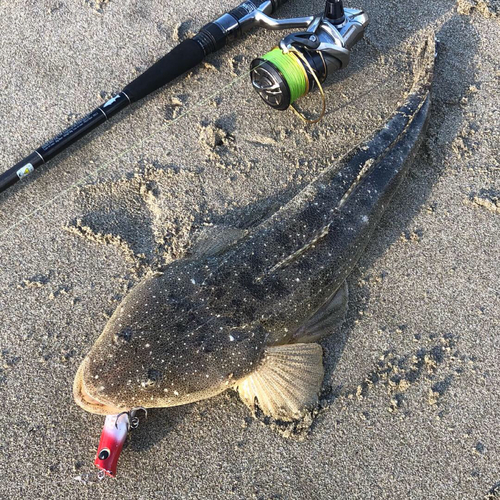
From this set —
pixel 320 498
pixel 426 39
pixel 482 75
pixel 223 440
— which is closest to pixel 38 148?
pixel 223 440

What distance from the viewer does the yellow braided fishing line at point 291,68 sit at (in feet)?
13.4

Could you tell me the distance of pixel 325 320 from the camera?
3.67 metres

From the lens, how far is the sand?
3348 mm

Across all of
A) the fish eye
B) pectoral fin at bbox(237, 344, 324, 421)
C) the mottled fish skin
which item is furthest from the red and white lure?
pectoral fin at bbox(237, 344, 324, 421)

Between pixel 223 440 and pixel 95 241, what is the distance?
1.80 meters

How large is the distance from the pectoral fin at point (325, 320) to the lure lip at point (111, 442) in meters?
1.28

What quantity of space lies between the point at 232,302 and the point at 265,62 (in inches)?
81.6

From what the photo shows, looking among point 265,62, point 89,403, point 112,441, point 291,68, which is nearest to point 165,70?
point 265,62

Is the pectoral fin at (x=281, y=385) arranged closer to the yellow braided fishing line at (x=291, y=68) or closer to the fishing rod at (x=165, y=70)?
the yellow braided fishing line at (x=291, y=68)

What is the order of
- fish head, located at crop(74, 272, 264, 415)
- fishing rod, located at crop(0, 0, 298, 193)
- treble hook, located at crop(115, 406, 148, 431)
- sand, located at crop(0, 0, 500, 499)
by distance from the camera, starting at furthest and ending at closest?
A: fishing rod, located at crop(0, 0, 298, 193) → sand, located at crop(0, 0, 500, 499) → treble hook, located at crop(115, 406, 148, 431) → fish head, located at crop(74, 272, 264, 415)

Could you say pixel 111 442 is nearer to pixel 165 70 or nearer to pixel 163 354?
pixel 163 354

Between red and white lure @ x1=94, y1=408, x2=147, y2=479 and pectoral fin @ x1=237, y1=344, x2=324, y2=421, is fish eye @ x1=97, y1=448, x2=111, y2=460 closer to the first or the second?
red and white lure @ x1=94, y1=408, x2=147, y2=479

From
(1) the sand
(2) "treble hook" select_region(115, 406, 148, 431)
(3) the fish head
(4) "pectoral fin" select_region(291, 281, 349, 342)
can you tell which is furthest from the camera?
(4) "pectoral fin" select_region(291, 281, 349, 342)

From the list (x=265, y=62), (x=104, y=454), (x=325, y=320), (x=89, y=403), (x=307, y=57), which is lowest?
(x=325, y=320)
